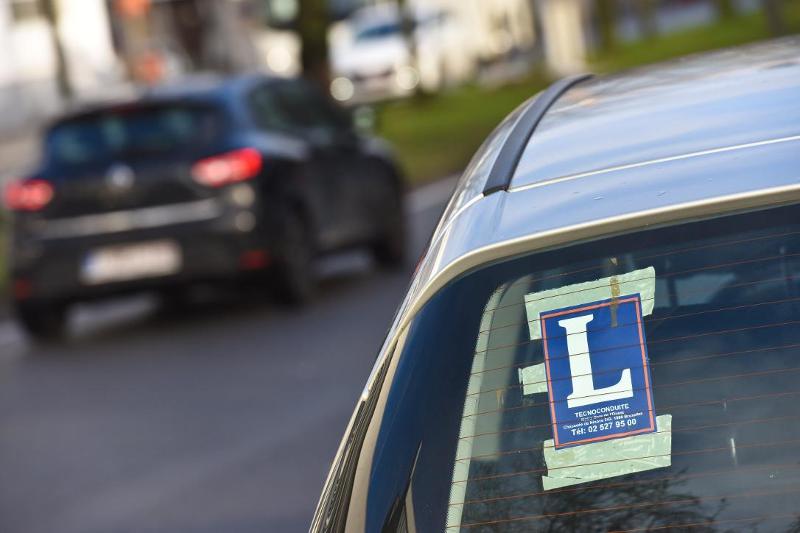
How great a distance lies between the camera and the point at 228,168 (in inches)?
468

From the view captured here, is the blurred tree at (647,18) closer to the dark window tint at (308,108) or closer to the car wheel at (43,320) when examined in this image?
the dark window tint at (308,108)

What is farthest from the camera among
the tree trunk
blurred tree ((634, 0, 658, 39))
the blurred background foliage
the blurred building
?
the blurred building

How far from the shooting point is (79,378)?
1080 centimetres

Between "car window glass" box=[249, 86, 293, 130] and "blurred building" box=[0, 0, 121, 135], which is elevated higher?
"car window glass" box=[249, 86, 293, 130]

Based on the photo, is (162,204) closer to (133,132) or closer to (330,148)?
(133,132)

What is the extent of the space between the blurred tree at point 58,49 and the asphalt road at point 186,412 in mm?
6730

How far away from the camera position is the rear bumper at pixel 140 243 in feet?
38.5

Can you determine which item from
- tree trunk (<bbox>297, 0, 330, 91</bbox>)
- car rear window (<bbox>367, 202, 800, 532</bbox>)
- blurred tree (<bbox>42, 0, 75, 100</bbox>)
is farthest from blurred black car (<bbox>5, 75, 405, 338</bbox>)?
tree trunk (<bbox>297, 0, 330, 91</bbox>)

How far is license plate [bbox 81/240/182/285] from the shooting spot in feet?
38.5

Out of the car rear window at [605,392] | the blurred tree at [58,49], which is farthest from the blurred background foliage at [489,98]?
the car rear window at [605,392]

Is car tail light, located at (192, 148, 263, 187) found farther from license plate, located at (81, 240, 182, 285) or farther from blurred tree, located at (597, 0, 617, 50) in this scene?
blurred tree, located at (597, 0, 617, 50)

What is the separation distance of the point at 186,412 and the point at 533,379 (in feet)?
21.9

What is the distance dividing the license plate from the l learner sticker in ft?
29.9

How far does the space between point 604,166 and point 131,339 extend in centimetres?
935
